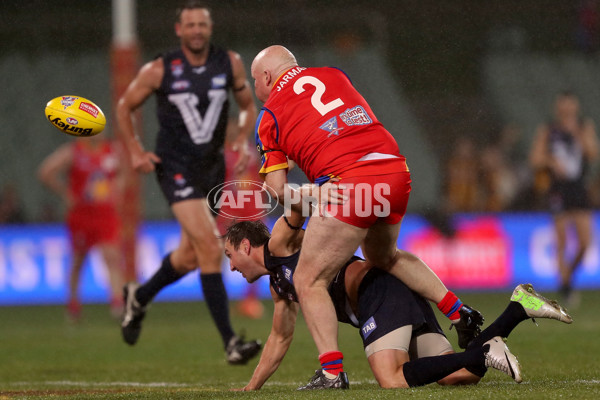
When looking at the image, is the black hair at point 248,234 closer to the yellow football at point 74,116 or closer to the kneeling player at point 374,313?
the kneeling player at point 374,313

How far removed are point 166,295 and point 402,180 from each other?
31.0ft

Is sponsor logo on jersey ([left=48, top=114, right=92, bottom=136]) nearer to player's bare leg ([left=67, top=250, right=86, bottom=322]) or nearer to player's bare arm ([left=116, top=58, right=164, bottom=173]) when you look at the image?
player's bare arm ([left=116, top=58, right=164, bottom=173])

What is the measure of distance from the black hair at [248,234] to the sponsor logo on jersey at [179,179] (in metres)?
1.83

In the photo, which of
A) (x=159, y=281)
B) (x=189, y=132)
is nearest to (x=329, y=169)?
(x=189, y=132)

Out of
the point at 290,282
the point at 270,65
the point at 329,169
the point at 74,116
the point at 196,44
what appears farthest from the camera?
the point at 196,44

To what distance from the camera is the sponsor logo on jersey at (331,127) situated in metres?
5.02

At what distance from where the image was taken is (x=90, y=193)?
11.6m

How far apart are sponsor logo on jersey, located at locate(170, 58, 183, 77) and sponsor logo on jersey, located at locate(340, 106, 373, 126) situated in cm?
263

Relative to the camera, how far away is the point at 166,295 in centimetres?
1405

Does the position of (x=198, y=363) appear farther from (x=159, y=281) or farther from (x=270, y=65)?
(x=270, y=65)

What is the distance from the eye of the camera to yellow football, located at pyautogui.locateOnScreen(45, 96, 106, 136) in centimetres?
609

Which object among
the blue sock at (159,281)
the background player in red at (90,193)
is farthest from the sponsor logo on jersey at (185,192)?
the background player in red at (90,193)

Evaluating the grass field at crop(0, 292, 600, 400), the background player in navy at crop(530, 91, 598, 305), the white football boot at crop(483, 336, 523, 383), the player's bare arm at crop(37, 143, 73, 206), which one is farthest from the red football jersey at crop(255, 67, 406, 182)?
the background player in navy at crop(530, 91, 598, 305)

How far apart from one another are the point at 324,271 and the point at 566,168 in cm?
782
